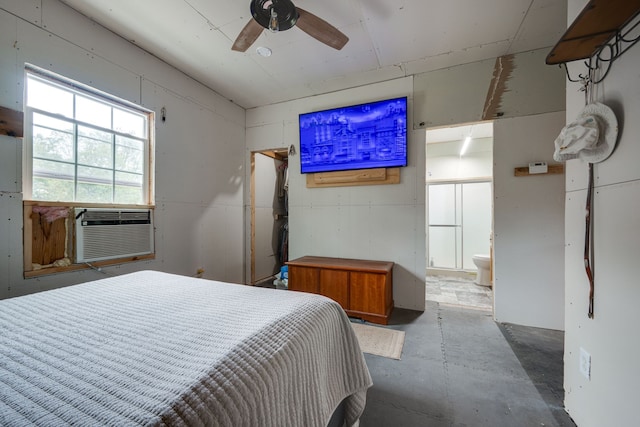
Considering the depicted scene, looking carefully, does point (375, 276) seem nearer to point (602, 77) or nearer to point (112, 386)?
point (602, 77)

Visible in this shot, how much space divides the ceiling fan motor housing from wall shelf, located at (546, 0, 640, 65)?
1576mm

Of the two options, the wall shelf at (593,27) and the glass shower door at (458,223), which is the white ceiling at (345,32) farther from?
the glass shower door at (458,223)

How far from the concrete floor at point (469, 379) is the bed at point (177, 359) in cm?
49

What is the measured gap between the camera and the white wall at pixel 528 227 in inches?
101

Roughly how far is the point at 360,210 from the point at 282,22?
7.26ft

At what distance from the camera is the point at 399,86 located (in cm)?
309

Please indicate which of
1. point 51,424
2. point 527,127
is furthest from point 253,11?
point 527,127

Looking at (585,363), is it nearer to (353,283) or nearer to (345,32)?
(353,283)

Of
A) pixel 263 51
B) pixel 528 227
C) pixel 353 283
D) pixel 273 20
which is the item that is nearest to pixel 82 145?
pixel 263 51

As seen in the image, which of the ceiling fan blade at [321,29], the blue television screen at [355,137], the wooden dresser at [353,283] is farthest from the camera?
the blue television screen at [355,137]

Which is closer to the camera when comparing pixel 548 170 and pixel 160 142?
pixel 548 170

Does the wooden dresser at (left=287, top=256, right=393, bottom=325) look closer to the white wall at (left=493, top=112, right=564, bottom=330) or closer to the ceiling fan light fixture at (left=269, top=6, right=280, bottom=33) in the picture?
the white wall at (left=493, top=112, right=564, bottom=330)

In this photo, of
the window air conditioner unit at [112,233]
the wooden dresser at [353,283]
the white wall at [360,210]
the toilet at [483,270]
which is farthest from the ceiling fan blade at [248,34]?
the toilet at [483,270]

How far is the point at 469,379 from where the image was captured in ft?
5.82
